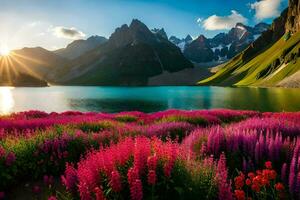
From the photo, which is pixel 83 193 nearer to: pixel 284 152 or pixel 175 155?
pixel 175 155

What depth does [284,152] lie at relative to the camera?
8422 millimetres

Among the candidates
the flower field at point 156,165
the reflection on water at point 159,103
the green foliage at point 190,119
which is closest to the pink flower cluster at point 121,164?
the flower field at point 156,165

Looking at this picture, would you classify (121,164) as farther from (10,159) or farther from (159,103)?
(159,103)

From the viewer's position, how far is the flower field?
5387mm

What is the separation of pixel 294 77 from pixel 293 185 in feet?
615

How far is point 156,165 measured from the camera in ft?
19.7

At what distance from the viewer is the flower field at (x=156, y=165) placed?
5387 millimetres

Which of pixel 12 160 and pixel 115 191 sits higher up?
pixel 115 191

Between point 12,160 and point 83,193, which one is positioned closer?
point 83,193

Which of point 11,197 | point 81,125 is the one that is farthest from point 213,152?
point 81,125

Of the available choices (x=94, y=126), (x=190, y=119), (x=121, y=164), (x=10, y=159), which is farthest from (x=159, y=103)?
(x=121, y=164)

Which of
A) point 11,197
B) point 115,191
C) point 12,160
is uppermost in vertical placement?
point 115,191

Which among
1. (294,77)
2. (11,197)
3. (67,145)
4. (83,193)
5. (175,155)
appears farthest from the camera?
(294,77)

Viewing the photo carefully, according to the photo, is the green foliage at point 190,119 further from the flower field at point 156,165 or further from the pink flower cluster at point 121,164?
the pink flower cluster at point 121,164
